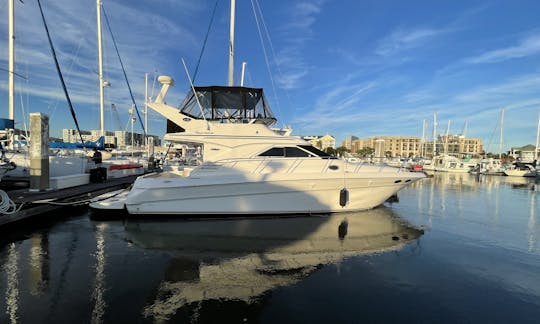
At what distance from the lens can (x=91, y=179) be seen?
12.2 meters

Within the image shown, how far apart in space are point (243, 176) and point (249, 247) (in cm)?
252

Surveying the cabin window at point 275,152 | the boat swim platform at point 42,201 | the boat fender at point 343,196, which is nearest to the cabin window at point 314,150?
the cabin window at point 275,152

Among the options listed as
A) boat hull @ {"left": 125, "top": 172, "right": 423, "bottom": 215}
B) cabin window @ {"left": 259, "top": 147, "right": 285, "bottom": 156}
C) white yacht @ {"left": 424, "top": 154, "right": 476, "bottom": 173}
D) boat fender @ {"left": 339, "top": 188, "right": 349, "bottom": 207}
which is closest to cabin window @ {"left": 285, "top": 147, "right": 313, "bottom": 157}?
cabin window @ {"left": 259, "top": 147, "right": 285, "bottom": 156}

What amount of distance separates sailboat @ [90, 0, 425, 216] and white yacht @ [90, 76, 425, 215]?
0.09 feet

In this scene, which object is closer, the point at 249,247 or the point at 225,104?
the point at 249,247

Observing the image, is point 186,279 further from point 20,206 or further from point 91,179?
point 91,179

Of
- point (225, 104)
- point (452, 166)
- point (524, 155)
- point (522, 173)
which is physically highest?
point (225, 104)

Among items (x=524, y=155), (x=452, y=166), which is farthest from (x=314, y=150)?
(x=524, y=155)

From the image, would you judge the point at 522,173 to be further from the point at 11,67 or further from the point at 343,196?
the point at 11,67

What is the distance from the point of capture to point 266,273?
180 inches

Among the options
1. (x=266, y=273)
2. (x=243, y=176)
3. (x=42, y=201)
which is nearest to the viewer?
(x=266, y=273)

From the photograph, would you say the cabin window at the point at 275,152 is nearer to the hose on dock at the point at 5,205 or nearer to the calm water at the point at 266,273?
the calm water at the point at 266,273

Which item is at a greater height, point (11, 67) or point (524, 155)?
point (11, 67)

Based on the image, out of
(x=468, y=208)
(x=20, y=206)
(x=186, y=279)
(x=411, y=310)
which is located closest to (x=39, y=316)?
(x=186, y=279)
